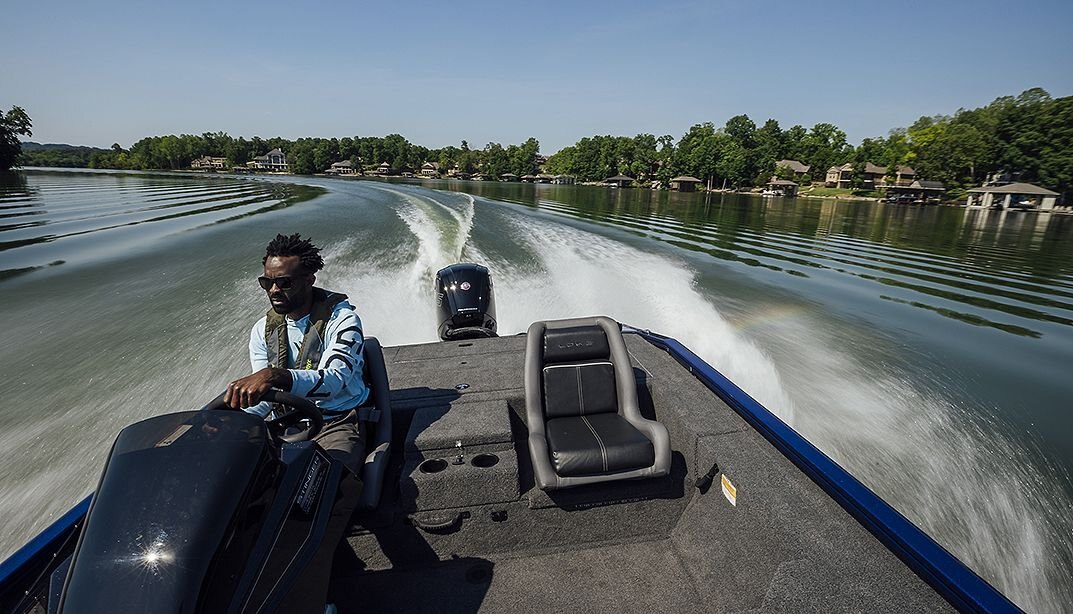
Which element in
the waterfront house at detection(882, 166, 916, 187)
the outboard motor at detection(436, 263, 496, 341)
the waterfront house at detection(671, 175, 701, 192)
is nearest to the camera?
the outboard motor at detection(436, 263, 496, 341)

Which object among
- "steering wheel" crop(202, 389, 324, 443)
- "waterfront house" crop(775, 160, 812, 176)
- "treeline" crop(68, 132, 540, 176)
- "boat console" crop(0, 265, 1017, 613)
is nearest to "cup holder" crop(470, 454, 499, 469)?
"boat console" crop(0, 265, 1017, 613)

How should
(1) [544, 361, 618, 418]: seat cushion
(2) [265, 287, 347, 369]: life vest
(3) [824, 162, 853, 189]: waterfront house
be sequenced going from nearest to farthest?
(2) [265, 287, 347, 369]: life vest
(1) [544, 361, 618, 418]: seat cushion
(3) [824, 162, 853, 189]: waterfront house

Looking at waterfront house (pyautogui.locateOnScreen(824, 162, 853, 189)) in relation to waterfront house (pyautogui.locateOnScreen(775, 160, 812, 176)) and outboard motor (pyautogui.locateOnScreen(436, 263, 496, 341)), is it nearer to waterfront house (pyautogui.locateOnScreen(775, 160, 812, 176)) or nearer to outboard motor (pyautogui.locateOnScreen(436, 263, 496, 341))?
waterfront house (pyautogui.locateOnScreen(775, 160, 812, 176))

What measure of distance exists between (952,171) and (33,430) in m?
65.7

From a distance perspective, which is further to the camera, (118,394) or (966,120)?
(966,120)

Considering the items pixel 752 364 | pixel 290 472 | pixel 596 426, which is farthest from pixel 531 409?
pixel 752 364

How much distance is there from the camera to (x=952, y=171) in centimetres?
4881

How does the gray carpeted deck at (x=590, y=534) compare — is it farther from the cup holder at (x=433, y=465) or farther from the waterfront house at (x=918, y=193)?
the waterfront house at (x=918, y=193)

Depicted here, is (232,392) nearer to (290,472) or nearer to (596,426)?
(290,472)

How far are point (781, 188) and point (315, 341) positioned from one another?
228 feet

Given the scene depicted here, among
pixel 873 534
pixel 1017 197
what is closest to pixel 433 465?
pixel 873 534

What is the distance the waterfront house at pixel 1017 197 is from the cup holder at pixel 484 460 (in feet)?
170

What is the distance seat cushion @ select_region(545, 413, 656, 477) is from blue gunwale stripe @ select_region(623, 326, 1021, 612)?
28.0 inches

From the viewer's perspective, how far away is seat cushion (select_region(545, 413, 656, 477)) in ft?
8.71
